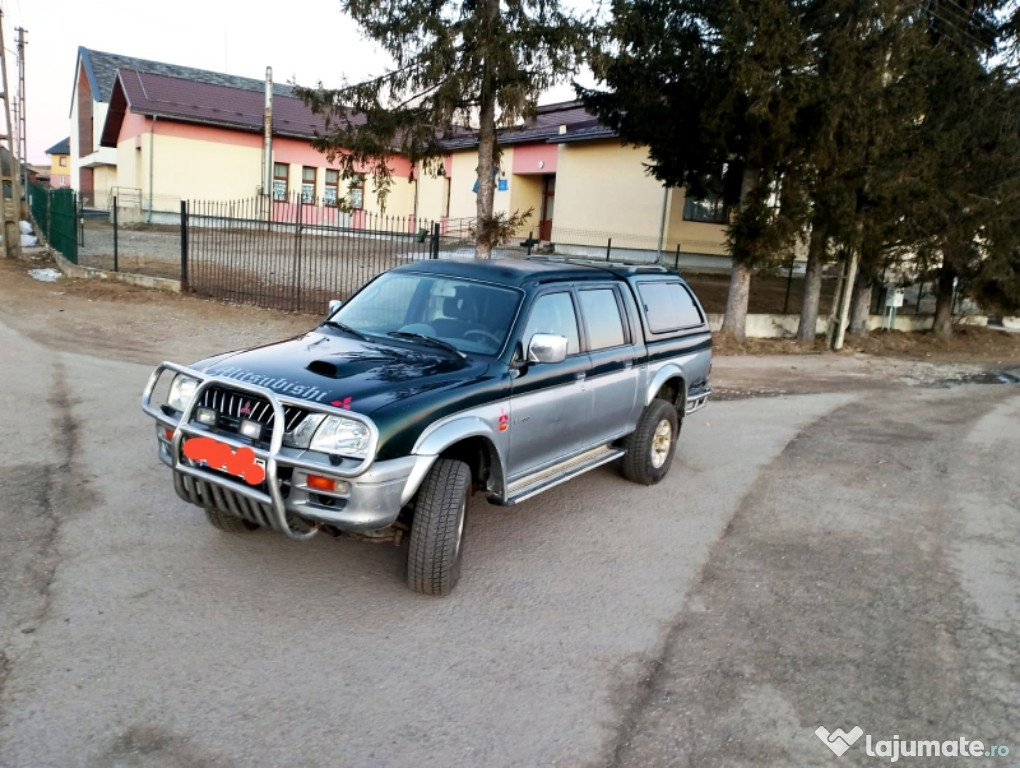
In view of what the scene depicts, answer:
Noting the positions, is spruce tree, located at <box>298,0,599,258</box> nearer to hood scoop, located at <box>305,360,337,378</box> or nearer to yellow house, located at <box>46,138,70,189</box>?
hood scoop, located at <box>305,360,337,378</box>

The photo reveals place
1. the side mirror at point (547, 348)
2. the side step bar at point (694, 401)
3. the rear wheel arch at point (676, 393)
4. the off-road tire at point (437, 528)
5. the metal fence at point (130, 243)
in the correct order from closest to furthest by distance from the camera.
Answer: the off-road tire at point (437, 528) < the side mirror at point (547, 348) < the rear wheel arch at point (676, 393) < the side step bar at point (694, 401) < the metal fence at point (130, 243)

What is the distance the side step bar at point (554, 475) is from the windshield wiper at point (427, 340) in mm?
875


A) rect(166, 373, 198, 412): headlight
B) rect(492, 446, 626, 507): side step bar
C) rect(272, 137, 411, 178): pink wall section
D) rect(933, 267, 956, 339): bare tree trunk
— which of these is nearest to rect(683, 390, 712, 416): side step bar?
rect(492, 446, 626, 507): side step bar

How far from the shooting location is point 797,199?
1402 centimetres

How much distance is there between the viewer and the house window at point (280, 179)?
35.5m

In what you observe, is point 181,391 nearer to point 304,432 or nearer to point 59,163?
point 304,432

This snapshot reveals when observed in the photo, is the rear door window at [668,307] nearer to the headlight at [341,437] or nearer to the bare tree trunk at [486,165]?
the headlight at [341,437]

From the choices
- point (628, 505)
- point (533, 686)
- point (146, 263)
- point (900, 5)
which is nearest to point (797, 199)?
point (900, 5)

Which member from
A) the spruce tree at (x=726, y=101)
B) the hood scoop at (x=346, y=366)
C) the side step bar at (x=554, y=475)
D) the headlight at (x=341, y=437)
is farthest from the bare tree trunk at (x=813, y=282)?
the headlight at (x=341, y=437)

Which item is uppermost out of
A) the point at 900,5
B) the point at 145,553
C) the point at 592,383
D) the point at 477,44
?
the point at 900,5

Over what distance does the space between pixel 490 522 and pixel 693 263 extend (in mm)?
22446

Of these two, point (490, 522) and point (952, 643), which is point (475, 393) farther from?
point (952, 643)

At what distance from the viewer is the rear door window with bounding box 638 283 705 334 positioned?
6711 millimetres

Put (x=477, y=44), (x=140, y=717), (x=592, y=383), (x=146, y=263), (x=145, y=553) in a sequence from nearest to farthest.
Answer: (x=140, y=717) → (x=145, y=553) → (x=592, y=383) → (x=477, y=44) → (x=146, y=263)
